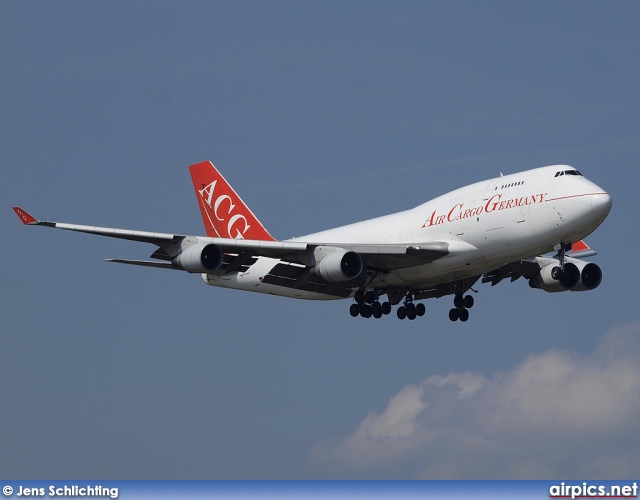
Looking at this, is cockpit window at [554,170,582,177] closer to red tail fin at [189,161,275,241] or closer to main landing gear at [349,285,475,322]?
main landing gear at [349,285,475,322]

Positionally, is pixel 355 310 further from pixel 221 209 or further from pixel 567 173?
pixel 567 173

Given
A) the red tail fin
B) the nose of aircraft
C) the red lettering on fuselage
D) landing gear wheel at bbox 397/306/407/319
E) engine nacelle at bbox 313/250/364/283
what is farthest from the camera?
the red tail fin

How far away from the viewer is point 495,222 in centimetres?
5375

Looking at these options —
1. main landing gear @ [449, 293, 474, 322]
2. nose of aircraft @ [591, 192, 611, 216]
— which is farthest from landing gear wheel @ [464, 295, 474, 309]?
nose of aircraft @ [591, 192, 611, 216]

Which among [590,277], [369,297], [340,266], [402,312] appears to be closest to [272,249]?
[340,266]

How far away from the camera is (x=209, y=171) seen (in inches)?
2817

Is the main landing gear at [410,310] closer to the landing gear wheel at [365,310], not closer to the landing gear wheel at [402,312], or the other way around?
the landing gear wheel at [402,312]

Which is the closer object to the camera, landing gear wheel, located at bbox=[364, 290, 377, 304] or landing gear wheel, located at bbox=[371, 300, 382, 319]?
landing gear wheel, located at bbox=[364, 290, 377, 304]

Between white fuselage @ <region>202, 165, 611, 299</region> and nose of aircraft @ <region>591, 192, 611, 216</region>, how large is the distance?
0.13 ft

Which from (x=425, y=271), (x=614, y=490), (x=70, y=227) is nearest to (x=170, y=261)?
(x=70, y=227)

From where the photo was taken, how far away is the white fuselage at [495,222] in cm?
5238

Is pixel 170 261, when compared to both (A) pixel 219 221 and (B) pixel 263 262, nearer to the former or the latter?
(B) pixel 263 262

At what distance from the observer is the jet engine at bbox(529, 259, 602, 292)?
5944cm

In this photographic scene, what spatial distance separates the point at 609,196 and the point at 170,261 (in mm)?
19140
